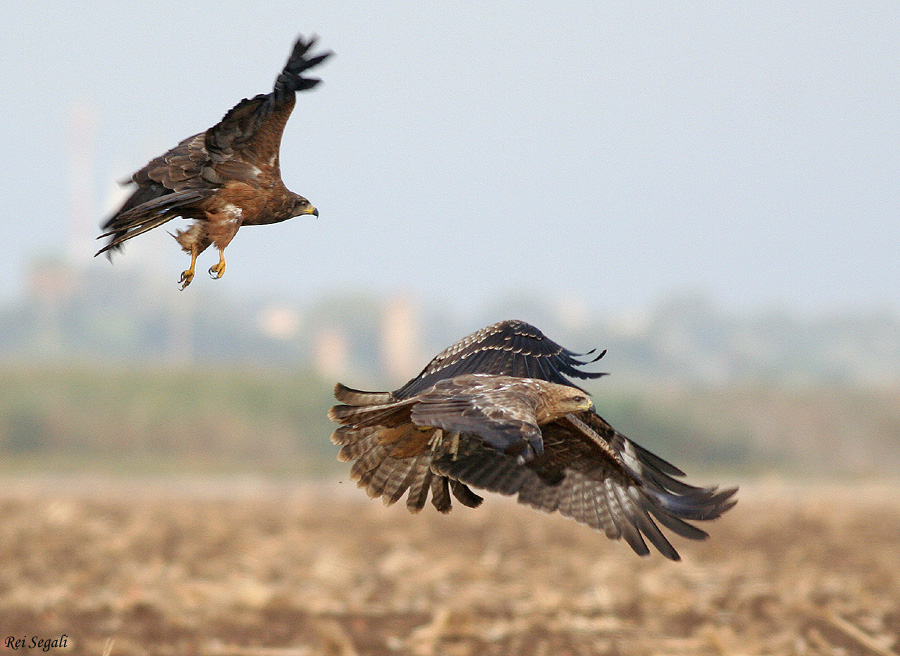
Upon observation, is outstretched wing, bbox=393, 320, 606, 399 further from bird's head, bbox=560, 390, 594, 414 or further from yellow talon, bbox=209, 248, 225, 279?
yellow talon, bbox=209, 248, 225, 279

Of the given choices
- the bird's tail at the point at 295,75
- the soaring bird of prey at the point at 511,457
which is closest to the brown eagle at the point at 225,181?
the bird's tail at the point at 295,75

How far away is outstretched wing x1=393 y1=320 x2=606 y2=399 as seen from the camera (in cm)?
421

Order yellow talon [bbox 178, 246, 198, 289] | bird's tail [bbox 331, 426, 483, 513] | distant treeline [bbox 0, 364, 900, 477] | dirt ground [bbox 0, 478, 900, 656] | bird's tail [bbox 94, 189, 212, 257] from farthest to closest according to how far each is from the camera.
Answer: distant treeline [bbox 0, 364, 900, 477] < dirt ground [bbox 0, 478, 900, 656] < bird's tail [bbox 331, 426, 483, 513] < yellow talon [bbox 178, 246, 198, 289] < bird's tail [bbox 94, 189, 212, 257]

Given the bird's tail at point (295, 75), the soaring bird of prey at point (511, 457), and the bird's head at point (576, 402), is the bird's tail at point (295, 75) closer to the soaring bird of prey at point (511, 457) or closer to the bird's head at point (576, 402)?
the soaring bird of prey at point (511, 457)

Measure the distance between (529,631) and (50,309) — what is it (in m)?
81.9

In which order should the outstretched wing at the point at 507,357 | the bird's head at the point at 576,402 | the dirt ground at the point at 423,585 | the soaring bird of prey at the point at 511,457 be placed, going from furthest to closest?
1. the dirt ground at the point at 423,585
2. the outstretched wing at the point at 507,357
3. the bird's head at the point at 576,402
4. the soaring bird of prey at the point at 511,457

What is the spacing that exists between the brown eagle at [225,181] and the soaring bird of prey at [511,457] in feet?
3.73

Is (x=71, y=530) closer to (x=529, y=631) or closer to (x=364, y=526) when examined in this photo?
(x=364, y=526)

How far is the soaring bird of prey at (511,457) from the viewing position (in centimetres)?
360

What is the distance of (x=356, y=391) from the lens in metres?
3.82

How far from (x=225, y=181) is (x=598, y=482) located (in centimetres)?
288

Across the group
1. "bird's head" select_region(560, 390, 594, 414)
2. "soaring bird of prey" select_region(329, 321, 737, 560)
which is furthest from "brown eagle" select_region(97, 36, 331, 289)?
"bird's head" select_region(560, 390, 594, 414)

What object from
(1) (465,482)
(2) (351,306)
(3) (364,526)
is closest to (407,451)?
(1) (465,482)

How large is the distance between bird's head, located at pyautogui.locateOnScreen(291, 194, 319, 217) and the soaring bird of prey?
1.10 metres
